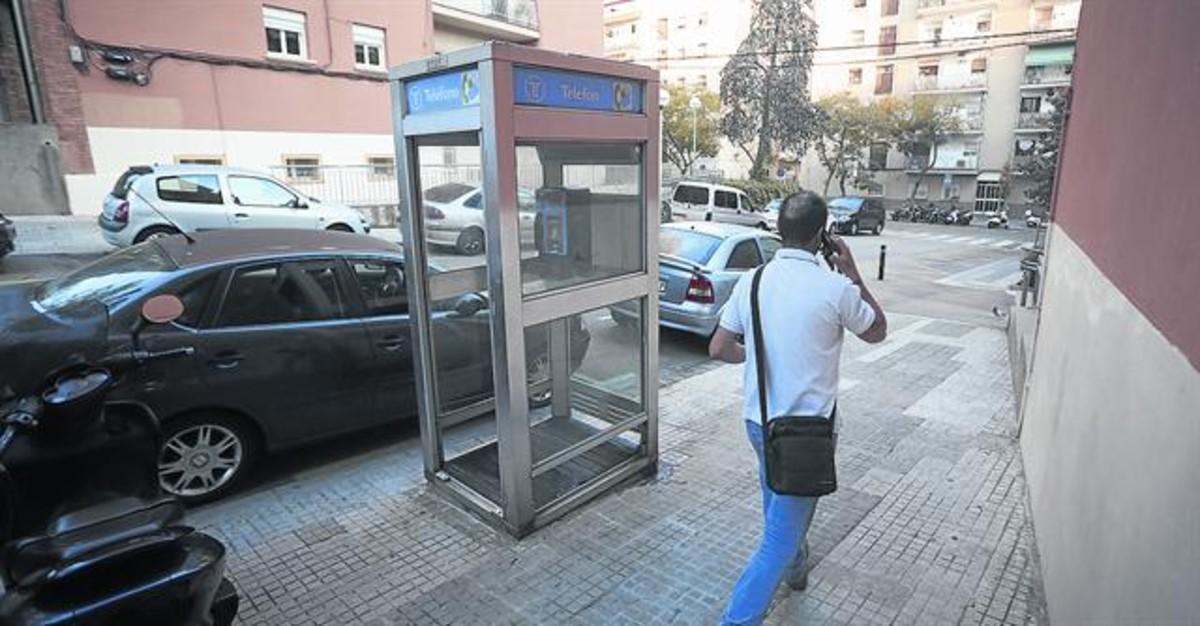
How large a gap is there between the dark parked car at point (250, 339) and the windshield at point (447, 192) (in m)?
0.59

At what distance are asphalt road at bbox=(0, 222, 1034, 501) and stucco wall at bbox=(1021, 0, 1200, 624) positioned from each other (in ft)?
7.92

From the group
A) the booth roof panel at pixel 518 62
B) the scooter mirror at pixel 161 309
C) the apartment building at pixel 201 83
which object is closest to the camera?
the scooter mirror at pixel 161 309

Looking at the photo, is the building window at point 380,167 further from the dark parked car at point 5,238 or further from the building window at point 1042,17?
A: the building window at point 1042,17

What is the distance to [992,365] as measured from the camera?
22.3ft

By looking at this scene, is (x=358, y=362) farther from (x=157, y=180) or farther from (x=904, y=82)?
(x=904, y=82)

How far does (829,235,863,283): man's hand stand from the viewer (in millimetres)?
2540

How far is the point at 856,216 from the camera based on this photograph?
25344 mm

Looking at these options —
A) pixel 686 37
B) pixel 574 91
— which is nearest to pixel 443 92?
pixel 574 91

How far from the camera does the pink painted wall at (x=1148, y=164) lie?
1817 millimetres

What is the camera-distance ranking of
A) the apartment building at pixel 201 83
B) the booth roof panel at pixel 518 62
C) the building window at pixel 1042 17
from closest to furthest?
the booth roof panel at pixel 518 62
the apartment building at pixel 201 83
the building window at pixel 1042 17

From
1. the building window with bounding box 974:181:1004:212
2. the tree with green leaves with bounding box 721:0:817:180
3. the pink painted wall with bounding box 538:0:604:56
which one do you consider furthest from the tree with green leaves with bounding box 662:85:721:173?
the building window with bounding box 974:181:1004:212

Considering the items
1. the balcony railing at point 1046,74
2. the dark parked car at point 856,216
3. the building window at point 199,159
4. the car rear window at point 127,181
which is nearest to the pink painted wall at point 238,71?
the building window at point 199,159

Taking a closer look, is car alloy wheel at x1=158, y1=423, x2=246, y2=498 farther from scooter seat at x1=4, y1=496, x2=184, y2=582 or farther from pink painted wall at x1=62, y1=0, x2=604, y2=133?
pink painted wall at x1=62, y1=0, x2=604, y2=133

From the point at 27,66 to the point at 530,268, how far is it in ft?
51.3
